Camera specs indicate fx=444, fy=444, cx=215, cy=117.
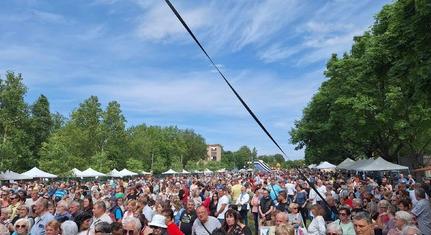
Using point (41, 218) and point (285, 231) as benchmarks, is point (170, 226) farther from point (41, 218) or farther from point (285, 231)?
point (41, 218)

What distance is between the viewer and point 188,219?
8375 millimetres

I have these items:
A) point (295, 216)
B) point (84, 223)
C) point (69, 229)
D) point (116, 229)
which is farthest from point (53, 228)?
point (295, 216)

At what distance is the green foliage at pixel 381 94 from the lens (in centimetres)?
1362

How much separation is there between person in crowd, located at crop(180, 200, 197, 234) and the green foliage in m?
8.30

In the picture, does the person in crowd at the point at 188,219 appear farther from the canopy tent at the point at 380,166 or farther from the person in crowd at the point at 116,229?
the canopy tent at the point at 380,166

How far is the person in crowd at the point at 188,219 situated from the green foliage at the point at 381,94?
830 centimetres

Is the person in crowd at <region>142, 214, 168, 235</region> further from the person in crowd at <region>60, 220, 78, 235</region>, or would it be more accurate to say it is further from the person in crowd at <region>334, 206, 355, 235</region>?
the person in crowd at <region>334, 206, 355, 235</region>

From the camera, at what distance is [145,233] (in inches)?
264

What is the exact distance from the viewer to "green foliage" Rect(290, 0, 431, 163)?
44.7 feet

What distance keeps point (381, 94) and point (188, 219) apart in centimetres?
2781

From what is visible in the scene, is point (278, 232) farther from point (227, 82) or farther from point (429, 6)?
point (429, 6)

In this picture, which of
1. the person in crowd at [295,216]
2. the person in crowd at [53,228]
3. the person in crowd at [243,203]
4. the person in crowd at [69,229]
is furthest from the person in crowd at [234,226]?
the person in crowd at [243,203]

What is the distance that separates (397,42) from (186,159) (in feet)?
383

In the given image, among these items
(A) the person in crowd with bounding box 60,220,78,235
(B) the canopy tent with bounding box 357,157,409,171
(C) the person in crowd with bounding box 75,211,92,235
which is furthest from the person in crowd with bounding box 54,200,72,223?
(B) the canopy tent with bounding box 357,157,409,171
